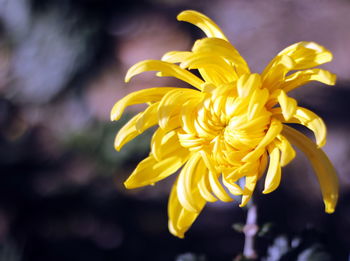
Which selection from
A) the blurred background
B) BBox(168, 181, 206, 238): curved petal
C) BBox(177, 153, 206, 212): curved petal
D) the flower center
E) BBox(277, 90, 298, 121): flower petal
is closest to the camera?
BBox(277, 90, 298, 121): flower petal

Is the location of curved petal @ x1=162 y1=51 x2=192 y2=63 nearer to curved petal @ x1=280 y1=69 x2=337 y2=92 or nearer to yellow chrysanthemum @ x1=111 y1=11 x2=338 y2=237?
yellow chrysanthemum @ x1=111 y1=11 x2=338 y2=237

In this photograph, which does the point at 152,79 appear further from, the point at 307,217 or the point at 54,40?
the point at 307,217

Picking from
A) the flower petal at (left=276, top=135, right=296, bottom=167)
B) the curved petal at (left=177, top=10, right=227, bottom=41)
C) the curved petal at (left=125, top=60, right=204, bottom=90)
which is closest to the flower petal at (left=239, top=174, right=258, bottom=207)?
the flower petal at (left=276, top=135, right=296, bottom=167)

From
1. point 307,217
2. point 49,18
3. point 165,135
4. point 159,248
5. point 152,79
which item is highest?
point 49,18

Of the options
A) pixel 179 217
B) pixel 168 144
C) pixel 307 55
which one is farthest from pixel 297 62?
pixel 179 217

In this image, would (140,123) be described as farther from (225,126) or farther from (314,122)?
(314,122)

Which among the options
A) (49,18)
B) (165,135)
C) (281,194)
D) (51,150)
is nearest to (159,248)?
(281,194)
